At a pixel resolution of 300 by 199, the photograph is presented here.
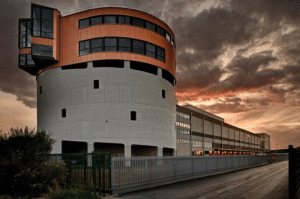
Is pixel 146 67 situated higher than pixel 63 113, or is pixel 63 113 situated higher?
pixel 146 67

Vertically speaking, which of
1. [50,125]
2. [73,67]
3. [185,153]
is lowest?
[185,153]

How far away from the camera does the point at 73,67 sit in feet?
122

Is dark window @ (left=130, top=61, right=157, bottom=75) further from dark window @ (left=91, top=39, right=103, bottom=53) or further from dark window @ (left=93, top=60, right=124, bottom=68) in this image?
dark window @ (left=91, top=39, right=103, bottom=53)

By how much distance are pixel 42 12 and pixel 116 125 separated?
60.7ft

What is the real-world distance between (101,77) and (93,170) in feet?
70.3

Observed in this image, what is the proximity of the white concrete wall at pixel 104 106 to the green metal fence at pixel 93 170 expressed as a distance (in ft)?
61.6

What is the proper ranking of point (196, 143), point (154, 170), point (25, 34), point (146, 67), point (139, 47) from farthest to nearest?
1. point (196, 143)
2. point (25, 34)
3. point (146, 67)
4. point (139, 47)
5. point (154, 170)

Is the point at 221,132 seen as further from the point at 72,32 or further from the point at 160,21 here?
the point at 72,32

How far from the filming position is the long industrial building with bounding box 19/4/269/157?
33156mm

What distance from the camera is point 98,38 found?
33969mm

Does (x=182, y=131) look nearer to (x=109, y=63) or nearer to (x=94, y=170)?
(x=109, y=63)

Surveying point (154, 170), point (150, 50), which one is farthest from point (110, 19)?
point (154, 170)

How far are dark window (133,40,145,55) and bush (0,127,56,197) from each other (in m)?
23.3

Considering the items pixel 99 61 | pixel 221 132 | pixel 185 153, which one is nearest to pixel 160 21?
pixel 99 61
